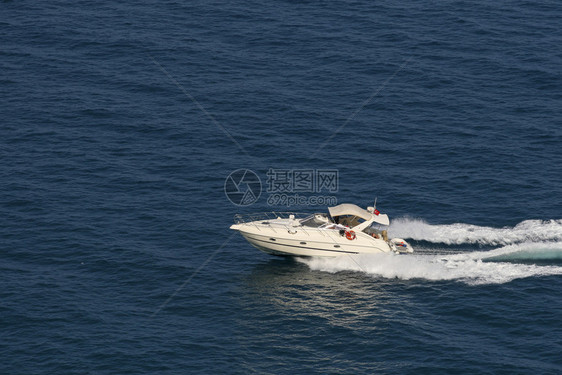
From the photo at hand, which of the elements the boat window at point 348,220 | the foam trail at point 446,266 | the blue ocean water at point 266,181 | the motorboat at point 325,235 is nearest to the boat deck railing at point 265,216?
the blue ocean water at point 266,181

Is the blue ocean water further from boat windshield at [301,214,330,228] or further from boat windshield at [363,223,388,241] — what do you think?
boat windshield at [301,214,330,228]

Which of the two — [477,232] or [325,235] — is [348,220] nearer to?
[325,235]

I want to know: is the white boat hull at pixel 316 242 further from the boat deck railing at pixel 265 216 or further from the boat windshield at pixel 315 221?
→ the boat deck railing at pixel 265 216

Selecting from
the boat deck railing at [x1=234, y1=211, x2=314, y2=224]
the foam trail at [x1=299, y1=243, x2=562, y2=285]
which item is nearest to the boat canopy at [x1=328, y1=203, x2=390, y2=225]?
the foam trail at [x1=299, y1=243, x2=562, y2=285]

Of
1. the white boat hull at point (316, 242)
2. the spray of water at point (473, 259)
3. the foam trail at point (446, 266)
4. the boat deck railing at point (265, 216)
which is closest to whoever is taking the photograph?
the foam trail at point (446, 266)

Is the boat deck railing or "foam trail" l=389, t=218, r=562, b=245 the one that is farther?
the boat deck railing

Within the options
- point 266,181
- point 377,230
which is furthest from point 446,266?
point 266,181

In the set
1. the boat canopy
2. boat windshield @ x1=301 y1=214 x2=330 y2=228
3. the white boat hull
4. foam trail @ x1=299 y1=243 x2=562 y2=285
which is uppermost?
the boat canopy
